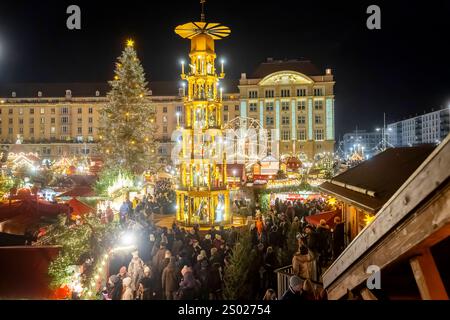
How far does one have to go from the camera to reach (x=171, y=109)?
213ft

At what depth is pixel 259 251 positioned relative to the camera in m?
8.91

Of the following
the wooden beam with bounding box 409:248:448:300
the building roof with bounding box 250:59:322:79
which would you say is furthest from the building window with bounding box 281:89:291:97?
the wooden beam with bounding box 409:248:448:300

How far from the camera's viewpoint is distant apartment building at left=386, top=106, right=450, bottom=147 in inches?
3996

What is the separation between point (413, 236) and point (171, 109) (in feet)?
212

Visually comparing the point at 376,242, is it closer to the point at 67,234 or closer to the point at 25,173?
Result: the point at 67,234

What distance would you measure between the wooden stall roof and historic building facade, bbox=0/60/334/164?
186ft

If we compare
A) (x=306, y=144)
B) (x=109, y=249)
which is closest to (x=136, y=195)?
(x=109, y=249)

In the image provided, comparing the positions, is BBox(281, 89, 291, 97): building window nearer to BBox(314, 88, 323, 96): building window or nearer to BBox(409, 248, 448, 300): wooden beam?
BBox(314, 88, 323, 96): building window

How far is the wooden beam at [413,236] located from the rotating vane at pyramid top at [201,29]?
45.1 feet

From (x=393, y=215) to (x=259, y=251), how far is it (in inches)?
277

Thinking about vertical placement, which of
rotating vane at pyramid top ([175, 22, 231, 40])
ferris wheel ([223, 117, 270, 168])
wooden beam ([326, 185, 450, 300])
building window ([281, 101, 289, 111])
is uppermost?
building window ([281, 101, 289, 111])

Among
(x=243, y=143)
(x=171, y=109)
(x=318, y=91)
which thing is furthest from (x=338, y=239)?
(x=171, y=109)

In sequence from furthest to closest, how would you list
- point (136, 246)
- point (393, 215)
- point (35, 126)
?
point (35, 126)
point (136, 246)
point (393, 215)
